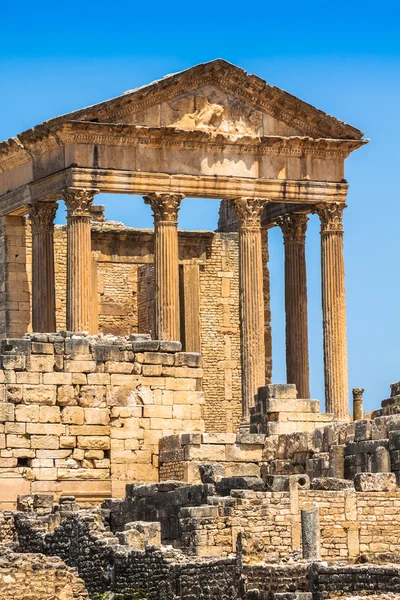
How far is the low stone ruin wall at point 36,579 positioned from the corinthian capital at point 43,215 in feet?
91.1

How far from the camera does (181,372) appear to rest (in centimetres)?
3744

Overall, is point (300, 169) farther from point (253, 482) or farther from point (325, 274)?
point (253, 482)

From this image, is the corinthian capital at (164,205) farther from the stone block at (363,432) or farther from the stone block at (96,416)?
the stone block at (363,432)

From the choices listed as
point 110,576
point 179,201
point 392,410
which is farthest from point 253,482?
point 179,201

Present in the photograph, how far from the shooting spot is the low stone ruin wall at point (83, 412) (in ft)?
118

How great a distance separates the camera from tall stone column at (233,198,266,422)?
5519 cm

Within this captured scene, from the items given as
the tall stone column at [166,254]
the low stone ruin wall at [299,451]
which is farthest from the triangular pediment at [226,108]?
the low stone ruin wall at [299,451]

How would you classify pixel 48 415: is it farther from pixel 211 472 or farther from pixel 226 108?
pixel 226 108

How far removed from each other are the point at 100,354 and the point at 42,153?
19.6 meters

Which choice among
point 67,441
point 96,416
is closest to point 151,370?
point 96,416

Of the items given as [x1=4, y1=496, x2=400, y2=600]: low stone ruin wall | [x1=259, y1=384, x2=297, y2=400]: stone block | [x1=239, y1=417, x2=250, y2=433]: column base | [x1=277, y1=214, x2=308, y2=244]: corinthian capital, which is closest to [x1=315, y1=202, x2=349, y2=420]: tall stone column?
[x1=277, y1=214, x2=308, y2=244]: corinthian capital

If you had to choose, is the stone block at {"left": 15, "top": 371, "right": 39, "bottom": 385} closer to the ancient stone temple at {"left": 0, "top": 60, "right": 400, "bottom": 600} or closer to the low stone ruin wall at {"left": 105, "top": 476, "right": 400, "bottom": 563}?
the ancient stone temple at {"left": 0, "top": 60, "right": 400, "bottom": 600}

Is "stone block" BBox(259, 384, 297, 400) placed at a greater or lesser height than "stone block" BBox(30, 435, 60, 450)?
greater

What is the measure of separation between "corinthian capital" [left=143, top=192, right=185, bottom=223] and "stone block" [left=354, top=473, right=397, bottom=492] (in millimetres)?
25227
